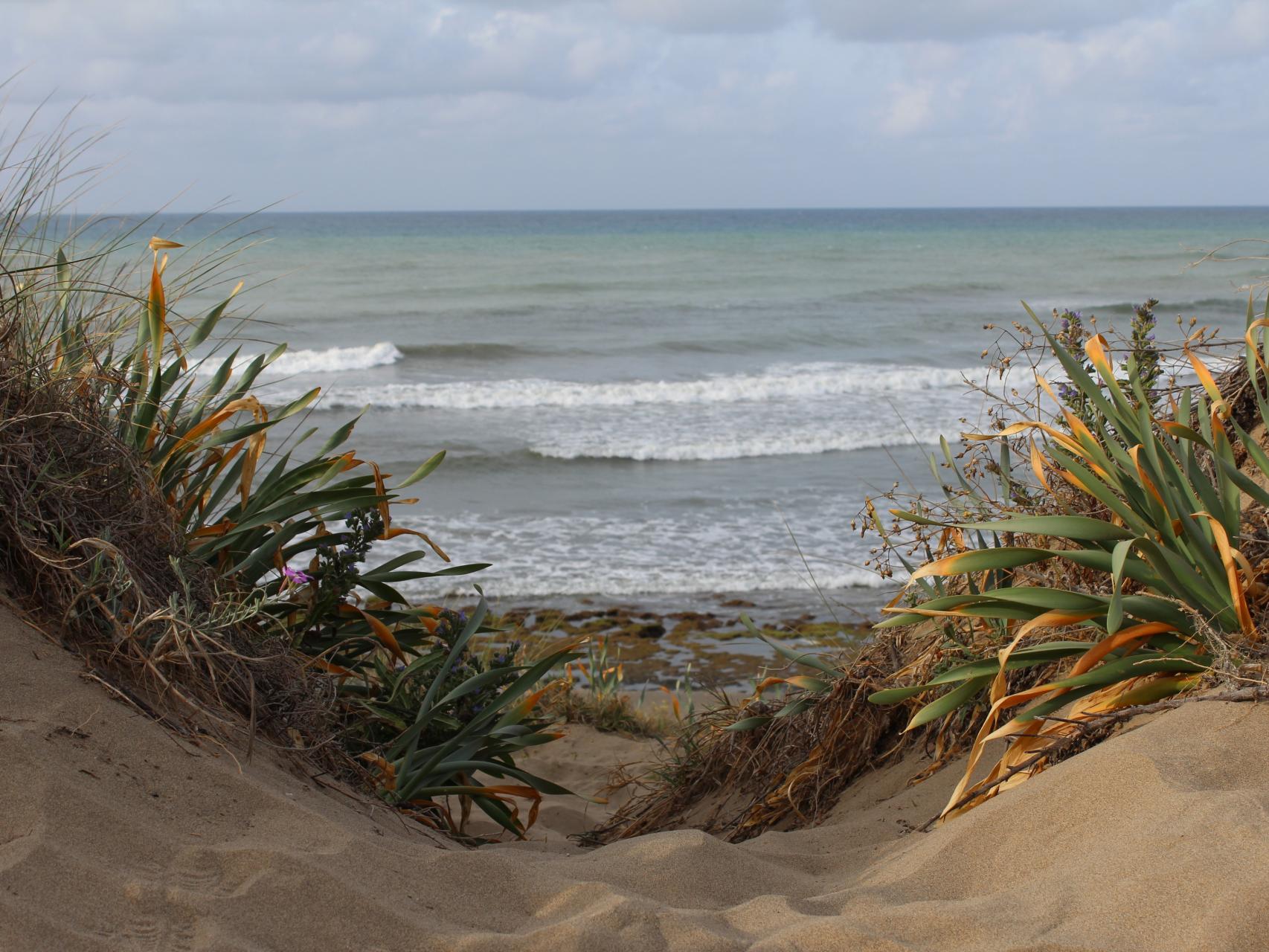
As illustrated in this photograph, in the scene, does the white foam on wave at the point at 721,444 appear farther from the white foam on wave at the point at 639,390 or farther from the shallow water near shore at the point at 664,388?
the white foam on wave at the point at 639,390

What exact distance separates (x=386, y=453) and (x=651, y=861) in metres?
10.8

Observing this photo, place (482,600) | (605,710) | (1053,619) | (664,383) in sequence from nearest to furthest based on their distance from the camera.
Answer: (1053,619)
(482,600)
(605,710)
(664,383)

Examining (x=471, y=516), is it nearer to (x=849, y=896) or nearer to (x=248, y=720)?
(x=248, y=720)

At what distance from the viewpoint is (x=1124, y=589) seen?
9.30 feet

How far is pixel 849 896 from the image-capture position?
2.11 meters

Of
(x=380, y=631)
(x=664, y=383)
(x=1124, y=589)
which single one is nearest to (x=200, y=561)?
(x=380, y=631)

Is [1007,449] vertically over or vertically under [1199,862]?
over

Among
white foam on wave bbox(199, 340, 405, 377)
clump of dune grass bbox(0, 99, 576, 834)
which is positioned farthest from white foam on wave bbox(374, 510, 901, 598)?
white foam on wave bbox(199, 340, 405, 377)

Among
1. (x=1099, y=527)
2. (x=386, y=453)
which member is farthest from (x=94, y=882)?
(x=386, y=453)

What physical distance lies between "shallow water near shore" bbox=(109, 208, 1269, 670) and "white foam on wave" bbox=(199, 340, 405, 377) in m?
0.08

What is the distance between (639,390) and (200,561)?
45.6ft

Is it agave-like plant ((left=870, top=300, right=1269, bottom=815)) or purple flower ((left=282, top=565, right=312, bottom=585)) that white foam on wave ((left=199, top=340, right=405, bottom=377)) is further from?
agave-like plant ((left=870, top=300, right=1269, bottom=815))

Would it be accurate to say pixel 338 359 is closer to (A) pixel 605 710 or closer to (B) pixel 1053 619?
(A) pixel 605 710

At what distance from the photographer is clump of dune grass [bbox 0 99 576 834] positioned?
8.10 feet
